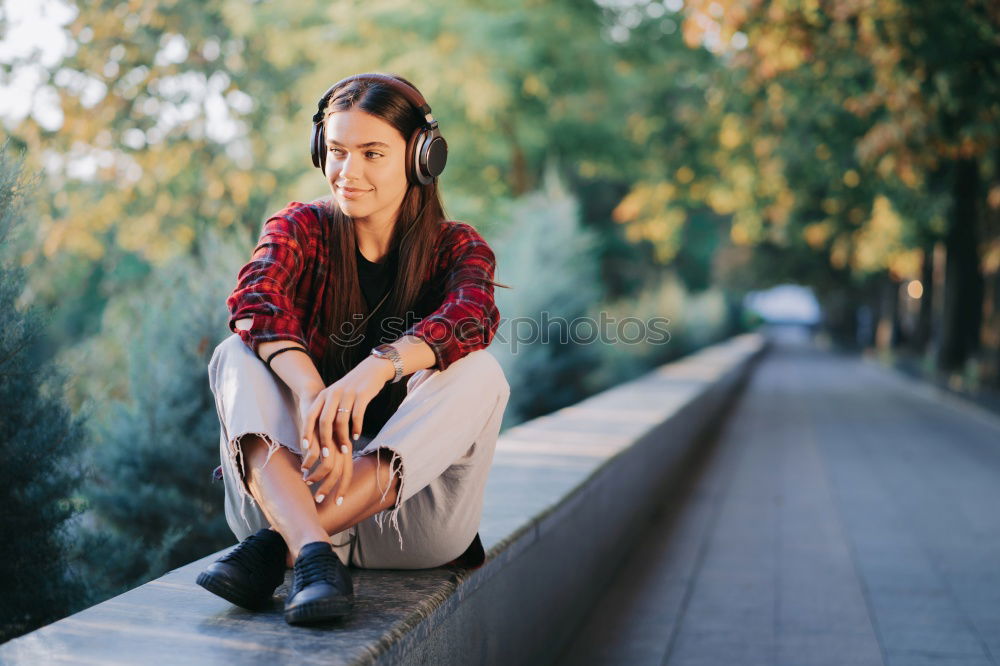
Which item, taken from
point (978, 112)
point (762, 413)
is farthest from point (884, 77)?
point (762, 413)

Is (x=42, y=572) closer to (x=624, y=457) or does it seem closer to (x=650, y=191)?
(x=624, y=457)

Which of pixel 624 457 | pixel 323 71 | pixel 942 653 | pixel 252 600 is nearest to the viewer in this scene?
pixel 252 600

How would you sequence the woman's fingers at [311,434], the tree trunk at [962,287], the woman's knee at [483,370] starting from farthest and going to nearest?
the tree trunk at [962,287], the woman's knee at [483,370], the woman's fingers at [311,434]

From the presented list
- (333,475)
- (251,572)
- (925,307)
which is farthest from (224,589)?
(925,307)

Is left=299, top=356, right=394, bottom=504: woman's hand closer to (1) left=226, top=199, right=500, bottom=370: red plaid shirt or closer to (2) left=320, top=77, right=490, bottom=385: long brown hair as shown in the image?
(1) left=226, top=199, right=500, bottom=370: red plaid shirt

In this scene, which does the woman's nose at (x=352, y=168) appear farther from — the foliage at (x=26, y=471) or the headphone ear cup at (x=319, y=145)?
the foliage at (x=26, y=471)

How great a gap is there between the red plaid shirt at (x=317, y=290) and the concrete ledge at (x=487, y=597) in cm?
60

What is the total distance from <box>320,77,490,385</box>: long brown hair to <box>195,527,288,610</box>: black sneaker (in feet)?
1.86

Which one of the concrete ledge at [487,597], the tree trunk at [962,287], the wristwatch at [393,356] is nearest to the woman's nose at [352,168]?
the wristwatch at [393,356]

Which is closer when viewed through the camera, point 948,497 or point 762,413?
point 948,497

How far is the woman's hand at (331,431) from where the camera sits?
2.06 meters

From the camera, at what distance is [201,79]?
13133 millimetres

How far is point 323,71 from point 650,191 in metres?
7.55

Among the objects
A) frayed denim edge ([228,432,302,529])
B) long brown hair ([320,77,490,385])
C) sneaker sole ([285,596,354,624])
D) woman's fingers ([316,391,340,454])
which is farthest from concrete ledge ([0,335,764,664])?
long brown hair ([320,77,490,385])
